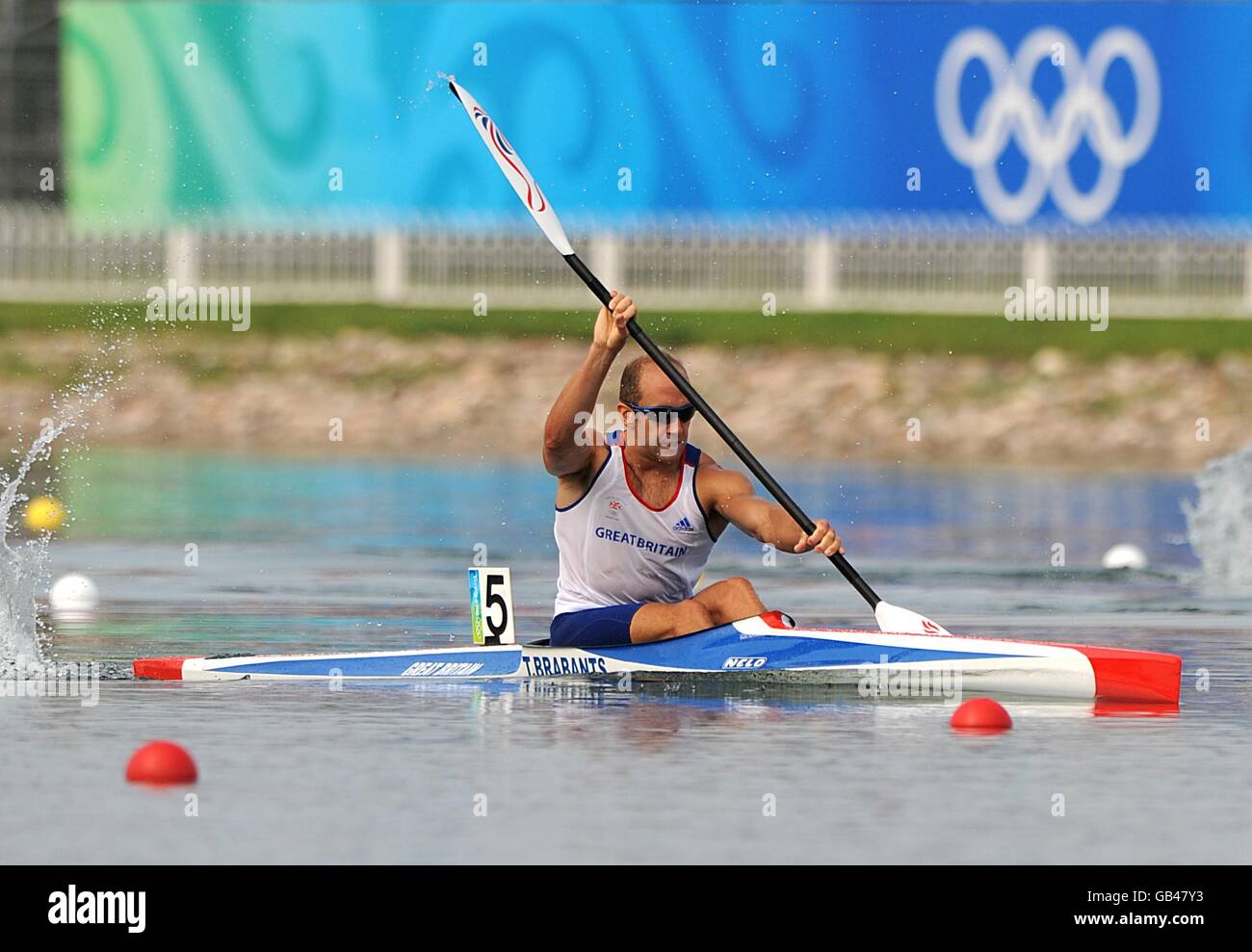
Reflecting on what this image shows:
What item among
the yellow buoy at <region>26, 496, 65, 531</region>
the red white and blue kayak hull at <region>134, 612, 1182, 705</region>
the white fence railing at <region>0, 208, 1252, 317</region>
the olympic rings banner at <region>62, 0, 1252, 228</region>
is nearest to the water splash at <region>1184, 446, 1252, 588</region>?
the red white and blue kayak hull at <region>134, 612, 1182, 705</region>

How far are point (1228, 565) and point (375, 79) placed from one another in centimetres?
2197

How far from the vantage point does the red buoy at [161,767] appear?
8.62 meters

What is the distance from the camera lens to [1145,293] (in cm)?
3569

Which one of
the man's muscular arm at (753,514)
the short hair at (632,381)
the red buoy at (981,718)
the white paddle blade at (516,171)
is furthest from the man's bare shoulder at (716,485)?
the white paddle blade at (516,171)

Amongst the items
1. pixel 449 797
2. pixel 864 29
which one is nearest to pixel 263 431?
pixel 864 29

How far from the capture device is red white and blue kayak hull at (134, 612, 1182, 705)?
10.8 meters

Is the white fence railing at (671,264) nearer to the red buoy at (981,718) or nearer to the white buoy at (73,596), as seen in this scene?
the white buoy at (73,596)

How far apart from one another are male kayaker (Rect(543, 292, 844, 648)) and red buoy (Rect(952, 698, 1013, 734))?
1262mm

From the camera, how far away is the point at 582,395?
34.9 ft

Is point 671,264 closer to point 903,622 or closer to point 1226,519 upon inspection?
point 1226,519
